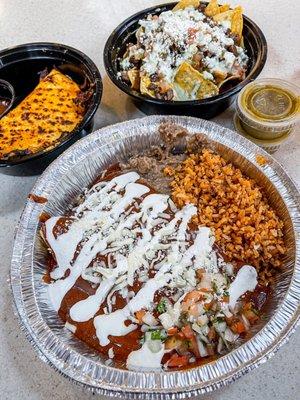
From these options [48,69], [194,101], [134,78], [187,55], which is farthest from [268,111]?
[48,69]

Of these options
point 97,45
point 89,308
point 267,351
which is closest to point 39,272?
point 89,308

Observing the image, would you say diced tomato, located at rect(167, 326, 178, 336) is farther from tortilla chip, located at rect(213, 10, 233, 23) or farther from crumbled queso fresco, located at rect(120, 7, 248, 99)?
tortilla chip, located at rect(213, 10, 233, 23)

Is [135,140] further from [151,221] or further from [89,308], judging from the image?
[89,308]

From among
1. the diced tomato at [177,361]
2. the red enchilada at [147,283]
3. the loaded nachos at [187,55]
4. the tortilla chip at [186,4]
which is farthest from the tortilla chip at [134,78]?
the diced tomato at [177,361]

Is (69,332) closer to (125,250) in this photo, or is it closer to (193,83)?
(125,250)

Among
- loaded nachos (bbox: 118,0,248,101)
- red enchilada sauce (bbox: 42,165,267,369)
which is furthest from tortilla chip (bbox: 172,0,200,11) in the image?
red enchilada sauce (bbox: 42,165,267,369)

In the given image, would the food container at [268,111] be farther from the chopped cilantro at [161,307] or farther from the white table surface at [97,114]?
the chopped cilantro at [161,307]
